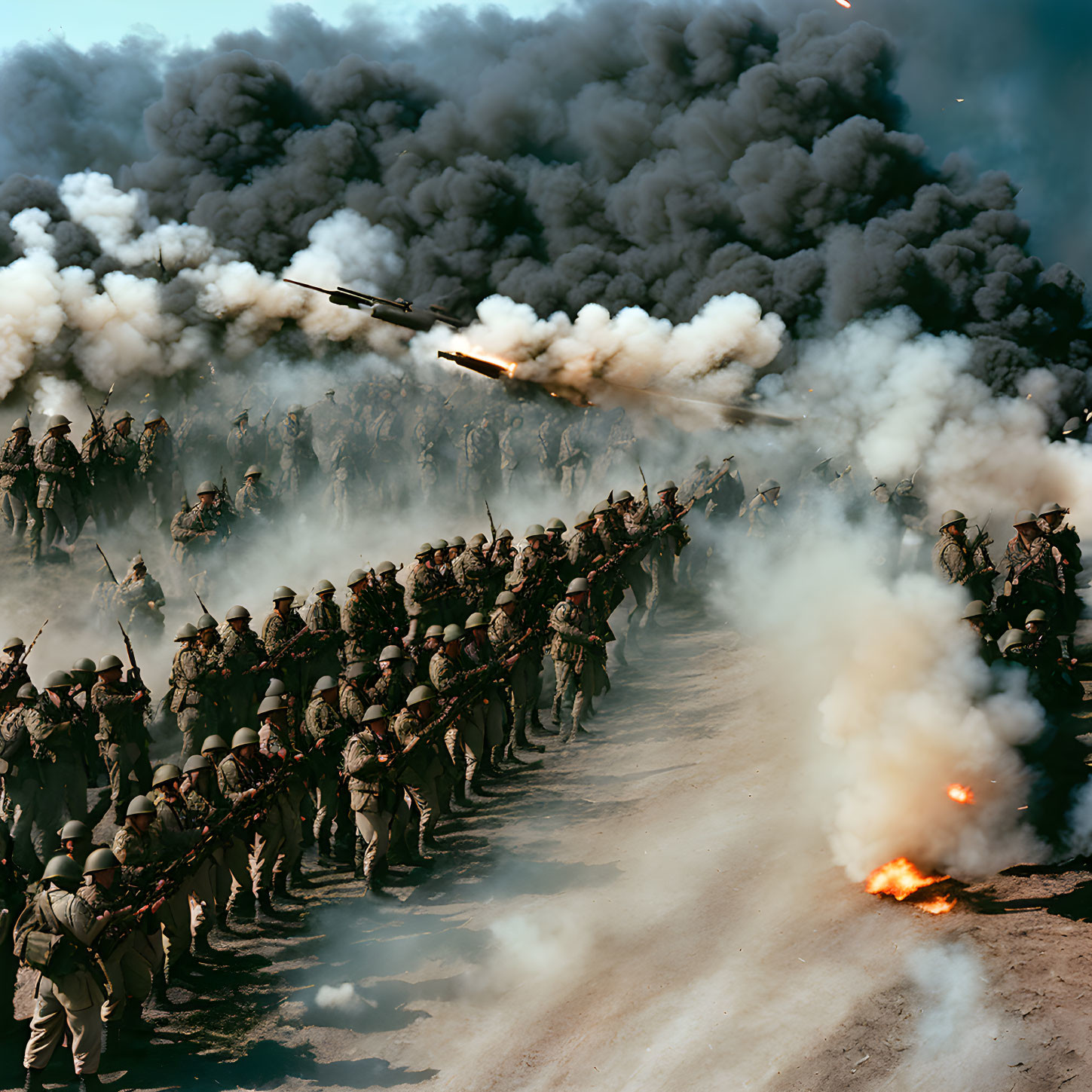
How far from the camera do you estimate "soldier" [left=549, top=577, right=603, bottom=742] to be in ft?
44.5

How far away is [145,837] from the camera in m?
8.93

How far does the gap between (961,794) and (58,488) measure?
14.9m

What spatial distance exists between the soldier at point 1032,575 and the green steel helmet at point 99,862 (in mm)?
10463

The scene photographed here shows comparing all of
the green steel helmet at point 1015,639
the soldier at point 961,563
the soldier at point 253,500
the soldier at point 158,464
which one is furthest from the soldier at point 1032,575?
the soldier at point 158,464

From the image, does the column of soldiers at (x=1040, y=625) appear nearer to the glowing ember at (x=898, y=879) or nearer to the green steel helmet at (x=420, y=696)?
the glowing ember at (x=898, y=879)

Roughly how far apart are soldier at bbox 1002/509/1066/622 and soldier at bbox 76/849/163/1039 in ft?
33.9

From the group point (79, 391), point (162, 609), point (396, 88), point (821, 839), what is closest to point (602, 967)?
point (821, 839)

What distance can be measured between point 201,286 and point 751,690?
746 inches

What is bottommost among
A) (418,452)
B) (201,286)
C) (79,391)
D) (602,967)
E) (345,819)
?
(602,967)

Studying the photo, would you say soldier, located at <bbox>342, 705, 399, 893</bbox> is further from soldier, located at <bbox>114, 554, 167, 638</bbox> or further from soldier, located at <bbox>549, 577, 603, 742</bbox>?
soldier, located at <bbox>114, 554, 167, 638</bbox>

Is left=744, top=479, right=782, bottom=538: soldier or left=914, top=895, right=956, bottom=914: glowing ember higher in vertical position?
left=744, top=479, right=782, bottom=538: soldier

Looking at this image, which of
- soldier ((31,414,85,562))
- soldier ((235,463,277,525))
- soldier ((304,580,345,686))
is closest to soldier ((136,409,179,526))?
soldier ((31,414,85,562))

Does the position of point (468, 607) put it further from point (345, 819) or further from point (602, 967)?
point (602, 967)

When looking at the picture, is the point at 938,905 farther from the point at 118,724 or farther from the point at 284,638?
the point at 118,724
